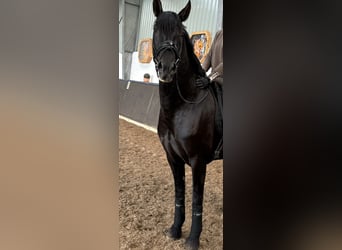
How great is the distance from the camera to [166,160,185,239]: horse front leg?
2.83 feet

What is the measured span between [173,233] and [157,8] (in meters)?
0.62

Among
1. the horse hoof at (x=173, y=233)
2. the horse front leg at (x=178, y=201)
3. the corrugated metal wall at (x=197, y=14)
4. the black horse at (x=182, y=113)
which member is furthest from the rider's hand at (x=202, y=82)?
the horse hoof at (x=173, y=233)

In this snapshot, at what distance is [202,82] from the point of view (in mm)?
860

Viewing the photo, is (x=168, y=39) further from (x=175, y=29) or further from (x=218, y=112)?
(x=218, y=112)

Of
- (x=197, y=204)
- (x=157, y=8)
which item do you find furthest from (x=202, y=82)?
(x=197, y=204)

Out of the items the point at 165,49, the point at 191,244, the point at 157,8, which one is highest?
the point at 157,8

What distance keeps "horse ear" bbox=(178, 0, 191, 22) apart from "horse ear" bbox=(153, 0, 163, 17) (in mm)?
55

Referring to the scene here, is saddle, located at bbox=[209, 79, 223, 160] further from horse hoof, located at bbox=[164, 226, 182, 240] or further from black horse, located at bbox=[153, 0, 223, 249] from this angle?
horse hoof, located at bbox=[164, 226, 182, 240]

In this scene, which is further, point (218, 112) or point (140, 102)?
point (140, 102)
